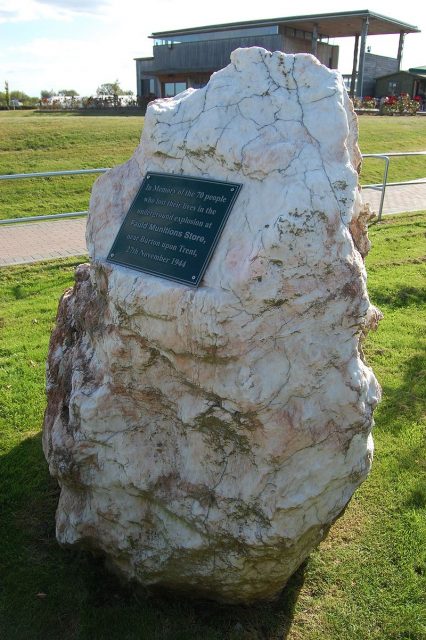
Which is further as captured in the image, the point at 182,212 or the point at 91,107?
the point at 91,107

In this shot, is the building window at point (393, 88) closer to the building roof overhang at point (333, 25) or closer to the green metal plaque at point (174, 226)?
the building roof overhang at point (333, 25)

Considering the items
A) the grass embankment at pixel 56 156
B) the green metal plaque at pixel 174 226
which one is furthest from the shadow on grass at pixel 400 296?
the grass embankment at pixel 56 156

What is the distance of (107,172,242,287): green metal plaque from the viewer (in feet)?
9.58

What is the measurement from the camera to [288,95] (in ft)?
9.93

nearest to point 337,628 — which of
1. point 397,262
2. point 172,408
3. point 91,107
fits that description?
point 172,408

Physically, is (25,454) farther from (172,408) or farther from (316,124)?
(316,124)

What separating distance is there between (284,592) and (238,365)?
160 cm

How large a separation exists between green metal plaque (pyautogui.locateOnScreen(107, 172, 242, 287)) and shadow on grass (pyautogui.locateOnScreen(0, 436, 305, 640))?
187cm

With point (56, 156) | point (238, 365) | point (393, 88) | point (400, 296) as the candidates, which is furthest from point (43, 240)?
point (393, 88)

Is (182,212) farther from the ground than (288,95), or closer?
closer

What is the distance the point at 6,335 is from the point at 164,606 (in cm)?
390

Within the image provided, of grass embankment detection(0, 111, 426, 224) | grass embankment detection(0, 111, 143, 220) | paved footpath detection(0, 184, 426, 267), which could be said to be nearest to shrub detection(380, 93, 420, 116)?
grass embankment detection(0, 111, 426, 224)

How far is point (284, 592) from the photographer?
345 centimetres

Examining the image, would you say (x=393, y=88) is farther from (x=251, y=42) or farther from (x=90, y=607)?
(x=90, y=607)
